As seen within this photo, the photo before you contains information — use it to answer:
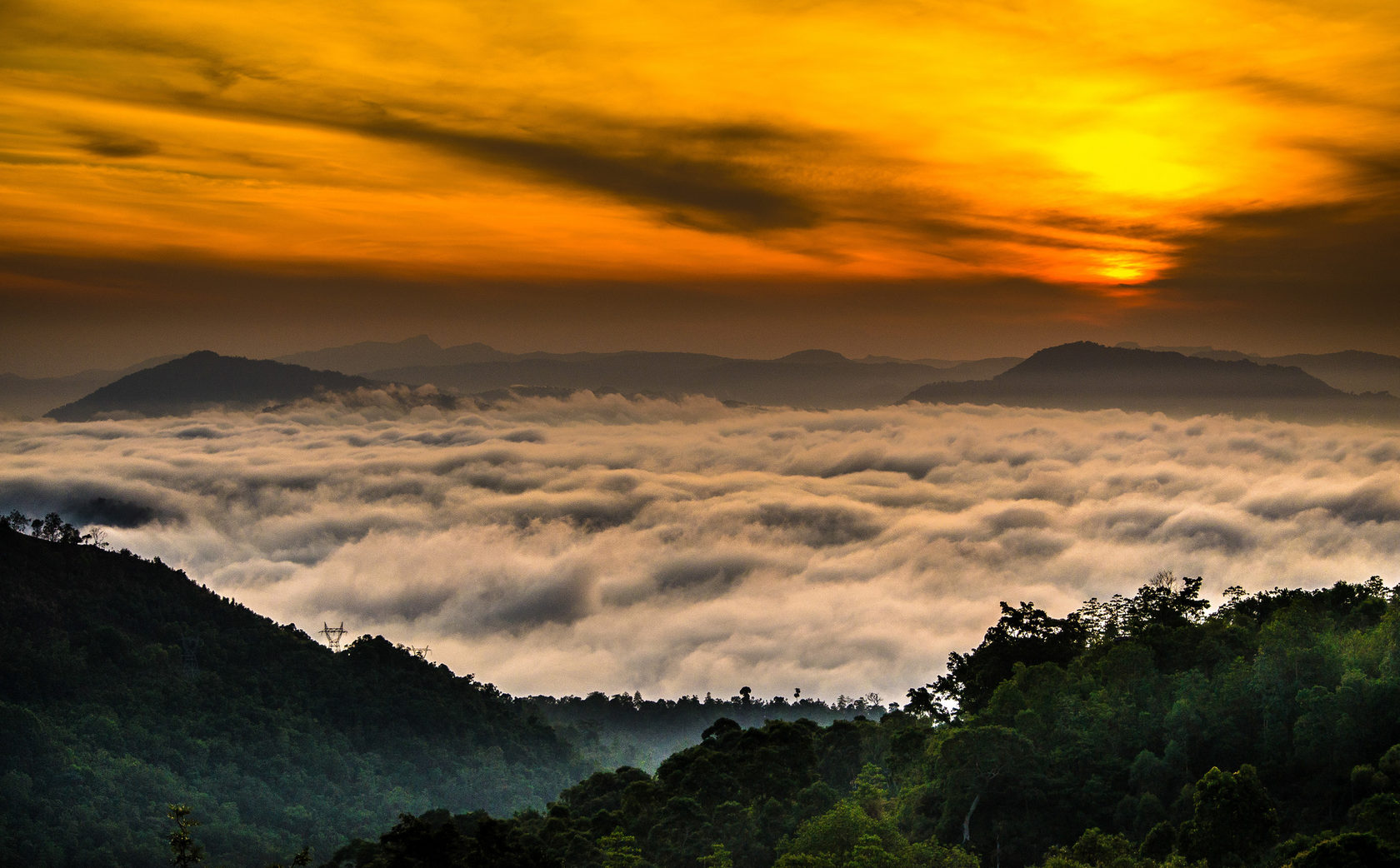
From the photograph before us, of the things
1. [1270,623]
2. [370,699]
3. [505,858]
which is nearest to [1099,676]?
[1270,623]

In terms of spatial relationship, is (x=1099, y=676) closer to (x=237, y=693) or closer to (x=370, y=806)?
(x=370, y=806)

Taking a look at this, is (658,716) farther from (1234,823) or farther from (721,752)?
(1234,823)

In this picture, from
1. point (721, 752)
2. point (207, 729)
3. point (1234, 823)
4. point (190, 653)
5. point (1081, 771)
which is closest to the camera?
point (1234, 823)

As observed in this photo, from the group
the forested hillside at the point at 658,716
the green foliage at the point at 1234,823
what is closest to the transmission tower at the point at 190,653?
the forested hillside at the point at 658,716

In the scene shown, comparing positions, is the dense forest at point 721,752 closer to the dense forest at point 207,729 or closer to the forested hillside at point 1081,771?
the forested hillside at point 1081,771

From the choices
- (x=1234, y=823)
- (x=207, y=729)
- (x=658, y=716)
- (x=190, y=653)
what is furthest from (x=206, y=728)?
(x=1234, y=823)

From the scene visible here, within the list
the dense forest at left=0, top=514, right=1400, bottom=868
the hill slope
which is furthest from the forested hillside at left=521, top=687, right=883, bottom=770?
the dense forest at left=0, top=514, right=1400, bottom=868
